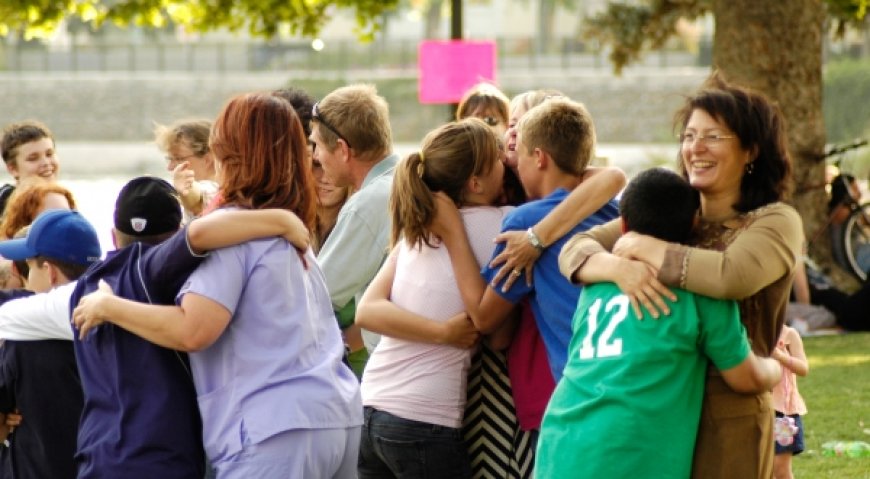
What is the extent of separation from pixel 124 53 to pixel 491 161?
176ft

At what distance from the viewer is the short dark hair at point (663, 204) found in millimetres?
3561

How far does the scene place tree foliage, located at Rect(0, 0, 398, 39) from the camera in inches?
722

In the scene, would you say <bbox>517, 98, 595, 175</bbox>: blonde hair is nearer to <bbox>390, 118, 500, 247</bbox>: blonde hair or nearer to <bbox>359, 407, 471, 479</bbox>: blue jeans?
<bbox>390, 118, 500, 247</bbox>: blonde hair

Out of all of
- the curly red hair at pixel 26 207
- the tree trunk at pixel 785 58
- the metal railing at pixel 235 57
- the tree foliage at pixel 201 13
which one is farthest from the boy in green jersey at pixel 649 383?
the metal railing at pixel 235 57

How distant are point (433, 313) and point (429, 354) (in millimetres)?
134

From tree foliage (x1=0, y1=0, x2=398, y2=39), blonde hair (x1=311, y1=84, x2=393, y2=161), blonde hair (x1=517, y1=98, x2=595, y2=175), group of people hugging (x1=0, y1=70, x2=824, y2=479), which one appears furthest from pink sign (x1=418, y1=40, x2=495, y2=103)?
blonde hair (x1=517, y1=98, x2=595, y2=175)

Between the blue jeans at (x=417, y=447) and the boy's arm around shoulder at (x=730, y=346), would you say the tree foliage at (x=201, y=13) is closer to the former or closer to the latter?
the blue jeans at (x=417, y=447)

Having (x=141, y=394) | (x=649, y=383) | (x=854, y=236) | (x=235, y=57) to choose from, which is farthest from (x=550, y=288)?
(x=235, y=57)

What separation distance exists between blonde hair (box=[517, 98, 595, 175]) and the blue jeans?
3.08 ft

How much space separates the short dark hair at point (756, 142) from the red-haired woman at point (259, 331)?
1.20 m

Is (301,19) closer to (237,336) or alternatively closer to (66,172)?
(237,336)

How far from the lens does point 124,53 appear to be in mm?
55875

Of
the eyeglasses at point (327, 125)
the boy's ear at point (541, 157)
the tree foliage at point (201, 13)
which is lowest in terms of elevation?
the boy's ear at point (541, 157)

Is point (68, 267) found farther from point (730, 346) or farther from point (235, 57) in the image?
point (235, 57)
